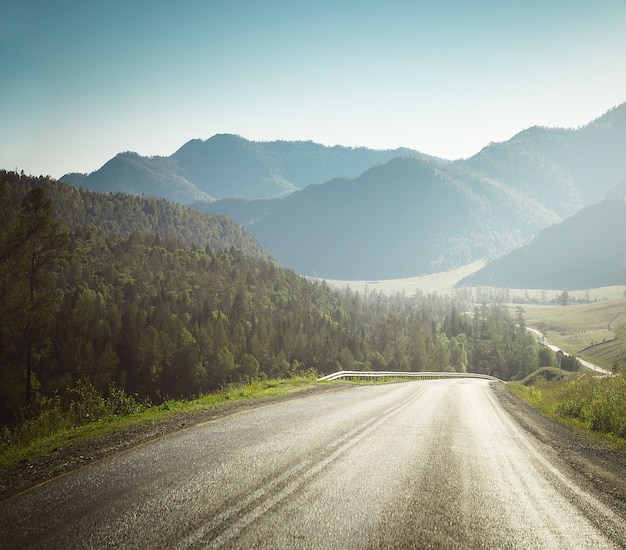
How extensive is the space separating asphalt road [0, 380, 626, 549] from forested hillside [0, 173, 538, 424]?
1378 cm

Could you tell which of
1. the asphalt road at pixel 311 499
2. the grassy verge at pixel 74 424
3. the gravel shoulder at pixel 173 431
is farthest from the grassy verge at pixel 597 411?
the grassy verge at pixel 74 424

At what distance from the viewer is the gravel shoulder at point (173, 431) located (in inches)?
270

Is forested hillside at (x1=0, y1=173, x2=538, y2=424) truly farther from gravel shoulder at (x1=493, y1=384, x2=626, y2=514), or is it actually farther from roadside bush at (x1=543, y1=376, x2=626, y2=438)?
roadside bush at (x1=543, y1=376, x2=626, y2=438)

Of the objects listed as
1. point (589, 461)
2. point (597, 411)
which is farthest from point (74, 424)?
point (597, 411)

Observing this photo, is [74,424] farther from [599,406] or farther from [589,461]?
[599,406]

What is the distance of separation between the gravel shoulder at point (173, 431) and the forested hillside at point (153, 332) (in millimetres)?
9855

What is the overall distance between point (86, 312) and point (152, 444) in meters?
Result: 56.3

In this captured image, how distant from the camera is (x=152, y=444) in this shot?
8.91m

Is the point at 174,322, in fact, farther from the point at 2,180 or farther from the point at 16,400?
the point at 2,180

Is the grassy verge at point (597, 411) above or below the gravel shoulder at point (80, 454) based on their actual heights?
below

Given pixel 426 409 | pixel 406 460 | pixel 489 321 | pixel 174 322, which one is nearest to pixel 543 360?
pixel 489 321

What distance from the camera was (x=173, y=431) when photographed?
34.2 feet

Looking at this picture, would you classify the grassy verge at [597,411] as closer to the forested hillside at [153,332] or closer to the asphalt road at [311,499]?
the asphalt road at [311,499]

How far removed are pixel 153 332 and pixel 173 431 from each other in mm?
88589
